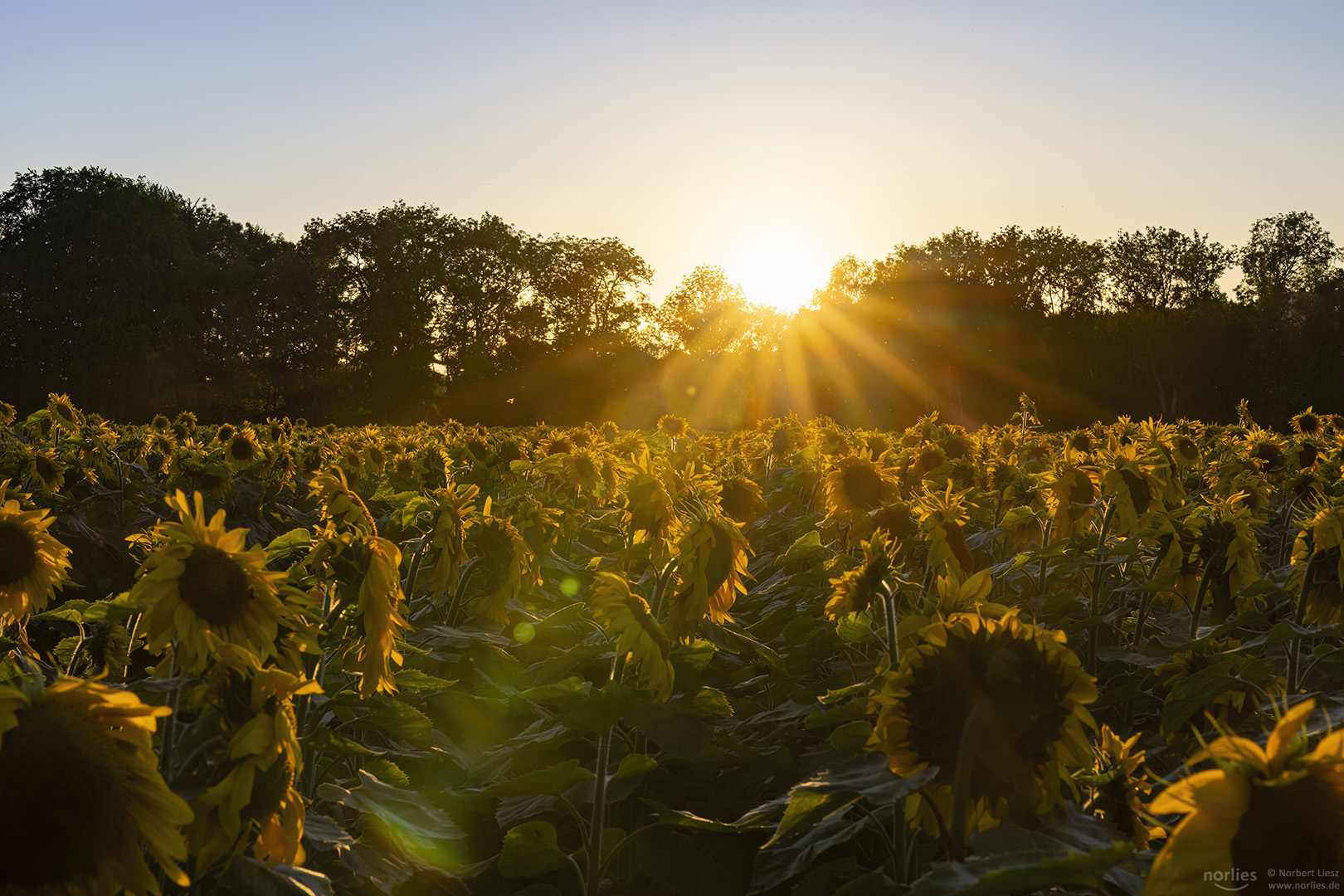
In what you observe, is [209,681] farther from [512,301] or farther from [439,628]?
[512,301]

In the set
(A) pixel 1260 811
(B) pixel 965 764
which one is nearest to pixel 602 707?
(B) pixel 965 764

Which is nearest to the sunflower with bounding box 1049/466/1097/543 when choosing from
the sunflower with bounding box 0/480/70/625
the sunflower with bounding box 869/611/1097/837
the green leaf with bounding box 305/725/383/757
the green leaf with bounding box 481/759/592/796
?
the green leaf with bounding box 481/759/592/796

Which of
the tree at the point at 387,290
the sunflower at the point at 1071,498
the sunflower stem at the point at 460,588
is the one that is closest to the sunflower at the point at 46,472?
the sunflower stem at the point at 460,588

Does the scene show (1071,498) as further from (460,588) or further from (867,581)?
(460,588)

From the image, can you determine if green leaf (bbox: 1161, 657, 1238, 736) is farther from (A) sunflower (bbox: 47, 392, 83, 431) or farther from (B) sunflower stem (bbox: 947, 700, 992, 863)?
(A) sunflower (bbox: 47, 392, 83, 431)

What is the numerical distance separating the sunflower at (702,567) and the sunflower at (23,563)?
6.16ft

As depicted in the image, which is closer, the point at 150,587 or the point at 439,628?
the point at 150,587

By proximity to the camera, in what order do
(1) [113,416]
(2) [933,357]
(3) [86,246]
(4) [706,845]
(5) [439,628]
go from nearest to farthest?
(4) [706,845] < (5) [439,628] < (1) [113,416] < (3) [86,246] < (2) [933,357]

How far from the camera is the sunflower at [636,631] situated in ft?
8.74

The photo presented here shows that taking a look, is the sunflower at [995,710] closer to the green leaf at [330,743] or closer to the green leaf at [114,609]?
the green leaf at [330,743]

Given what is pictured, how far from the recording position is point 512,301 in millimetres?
60375

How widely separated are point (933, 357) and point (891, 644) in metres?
57.3

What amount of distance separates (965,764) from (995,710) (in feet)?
0.40

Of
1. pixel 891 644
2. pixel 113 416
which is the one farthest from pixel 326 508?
pixel 113 416
